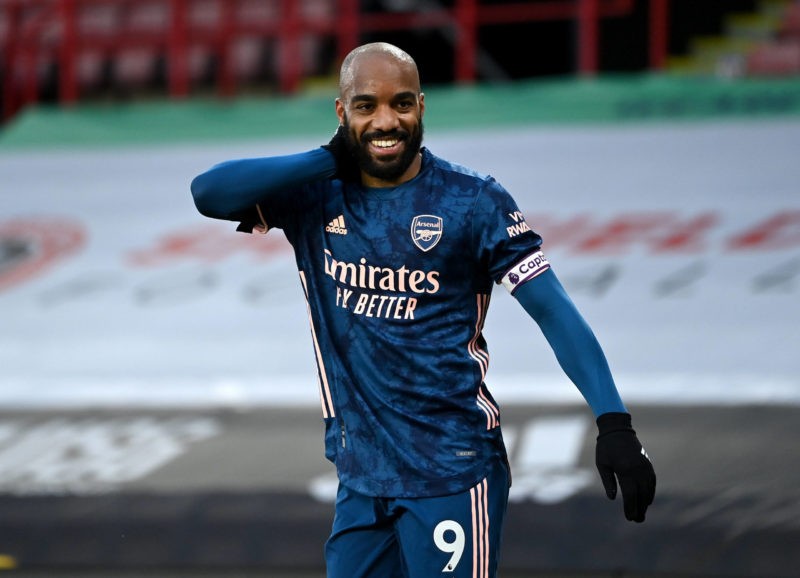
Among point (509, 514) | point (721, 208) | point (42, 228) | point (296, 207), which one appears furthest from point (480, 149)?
point (296, 207)

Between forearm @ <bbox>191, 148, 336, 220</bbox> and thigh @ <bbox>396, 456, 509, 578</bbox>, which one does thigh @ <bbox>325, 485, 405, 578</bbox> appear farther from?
forearm @ <bbox>191, 148, 336, 220</bbox>

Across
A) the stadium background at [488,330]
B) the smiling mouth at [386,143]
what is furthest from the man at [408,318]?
the stadium background at [488,330]

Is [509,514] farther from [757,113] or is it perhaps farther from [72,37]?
[72,37]

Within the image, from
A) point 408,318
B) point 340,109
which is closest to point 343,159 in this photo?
point 340,109

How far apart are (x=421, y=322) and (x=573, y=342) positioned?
349mm

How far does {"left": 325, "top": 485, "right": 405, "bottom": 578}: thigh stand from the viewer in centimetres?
272

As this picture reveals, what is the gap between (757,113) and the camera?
29.7ft

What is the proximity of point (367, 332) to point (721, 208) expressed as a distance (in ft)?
20.2

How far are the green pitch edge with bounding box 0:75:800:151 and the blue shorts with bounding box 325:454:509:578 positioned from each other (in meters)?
6.91

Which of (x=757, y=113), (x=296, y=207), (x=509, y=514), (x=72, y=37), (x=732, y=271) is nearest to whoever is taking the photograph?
(x=296, y=207)

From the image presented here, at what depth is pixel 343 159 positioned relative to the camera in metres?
2.79

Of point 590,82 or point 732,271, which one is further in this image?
point 590,82

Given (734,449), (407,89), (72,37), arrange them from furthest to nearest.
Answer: (72,37)
(734,449)
(407,89)

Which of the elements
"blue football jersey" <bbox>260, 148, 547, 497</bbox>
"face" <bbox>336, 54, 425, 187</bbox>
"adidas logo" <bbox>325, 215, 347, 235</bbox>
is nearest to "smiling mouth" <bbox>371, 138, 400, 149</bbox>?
"face" <bbox>336, 54, 425, 187</bbox>
